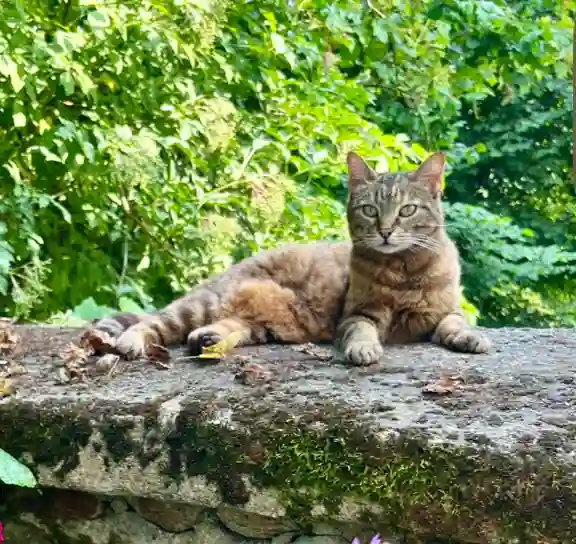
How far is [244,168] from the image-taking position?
360 centimetres

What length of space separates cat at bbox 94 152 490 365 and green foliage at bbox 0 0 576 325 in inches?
24.7

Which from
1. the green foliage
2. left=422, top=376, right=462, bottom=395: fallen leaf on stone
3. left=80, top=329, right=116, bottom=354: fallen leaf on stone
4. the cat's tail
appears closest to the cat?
the cat's tail

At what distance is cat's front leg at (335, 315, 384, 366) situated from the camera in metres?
1.99

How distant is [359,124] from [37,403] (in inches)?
89.4

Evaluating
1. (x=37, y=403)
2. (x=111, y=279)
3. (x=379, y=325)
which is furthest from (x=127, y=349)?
(x=111, y=279)

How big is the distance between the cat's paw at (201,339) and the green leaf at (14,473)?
62 centimetres

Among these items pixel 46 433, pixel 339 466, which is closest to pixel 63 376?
pixel 46 433

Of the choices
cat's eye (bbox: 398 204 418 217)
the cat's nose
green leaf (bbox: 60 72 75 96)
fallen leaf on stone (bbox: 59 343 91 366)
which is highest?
green leaf (bbox: 60 72 75 96)

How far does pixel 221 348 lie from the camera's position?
6.95 feet

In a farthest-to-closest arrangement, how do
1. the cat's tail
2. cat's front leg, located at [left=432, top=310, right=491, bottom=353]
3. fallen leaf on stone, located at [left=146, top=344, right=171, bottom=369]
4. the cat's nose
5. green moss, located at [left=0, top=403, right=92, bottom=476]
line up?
the cat's nose, the cat's tail, cat's front leg, located at [left=432, top=310, right=491, bottom=353], fallen leaf on stone, located at [left=146, top=344, right=171, bottom=369], green moss, located at [left=0, top=403, right=92, bottom=476]

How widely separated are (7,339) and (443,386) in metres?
1.29

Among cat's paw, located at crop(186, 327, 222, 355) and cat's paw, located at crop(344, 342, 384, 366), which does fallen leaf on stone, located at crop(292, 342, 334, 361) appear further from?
cat's paw, located at crop(186, 327, 222, 355)

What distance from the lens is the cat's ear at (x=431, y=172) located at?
2.59 meters

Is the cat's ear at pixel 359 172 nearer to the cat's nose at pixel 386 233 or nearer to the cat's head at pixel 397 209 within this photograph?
the cat's head at pixel 397 209
